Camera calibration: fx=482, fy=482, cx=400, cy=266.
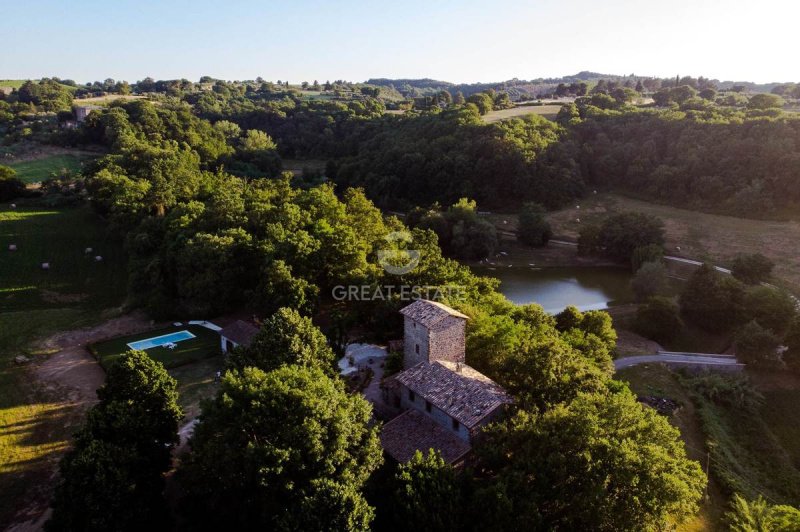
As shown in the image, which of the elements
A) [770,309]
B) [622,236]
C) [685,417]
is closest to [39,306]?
[685,417]

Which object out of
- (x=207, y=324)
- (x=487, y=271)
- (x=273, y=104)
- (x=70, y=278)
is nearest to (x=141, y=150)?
(x=70, y=278)

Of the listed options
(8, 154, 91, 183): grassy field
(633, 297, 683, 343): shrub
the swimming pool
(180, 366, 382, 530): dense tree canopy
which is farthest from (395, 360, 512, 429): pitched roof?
(8, 154, 91, 183): grassy field

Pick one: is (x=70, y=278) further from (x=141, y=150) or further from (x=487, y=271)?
(x=487, y=271)

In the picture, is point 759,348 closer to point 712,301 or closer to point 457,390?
point 712,301

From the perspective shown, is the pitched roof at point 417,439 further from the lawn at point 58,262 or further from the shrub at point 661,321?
the lawn at point 58,262

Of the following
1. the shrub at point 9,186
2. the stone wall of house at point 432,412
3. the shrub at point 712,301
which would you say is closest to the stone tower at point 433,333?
the stone wall of house at point 432,412

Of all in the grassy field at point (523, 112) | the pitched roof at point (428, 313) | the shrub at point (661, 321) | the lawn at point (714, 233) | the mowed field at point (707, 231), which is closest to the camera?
the pitched roof at point (428, 313)
